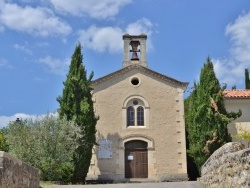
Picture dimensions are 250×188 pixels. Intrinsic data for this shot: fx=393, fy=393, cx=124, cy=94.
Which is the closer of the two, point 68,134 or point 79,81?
point 68,134

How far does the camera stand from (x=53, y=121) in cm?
2181

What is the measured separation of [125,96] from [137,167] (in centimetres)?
508

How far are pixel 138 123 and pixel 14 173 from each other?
64.5 ft

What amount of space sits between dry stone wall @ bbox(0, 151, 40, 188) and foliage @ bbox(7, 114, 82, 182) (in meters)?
9.31

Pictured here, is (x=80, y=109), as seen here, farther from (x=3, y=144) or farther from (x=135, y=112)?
(x=3, y=144)

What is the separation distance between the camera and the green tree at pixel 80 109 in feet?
79.0

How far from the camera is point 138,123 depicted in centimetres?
2788

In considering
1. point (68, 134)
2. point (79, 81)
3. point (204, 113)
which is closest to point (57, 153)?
point (68, 134)

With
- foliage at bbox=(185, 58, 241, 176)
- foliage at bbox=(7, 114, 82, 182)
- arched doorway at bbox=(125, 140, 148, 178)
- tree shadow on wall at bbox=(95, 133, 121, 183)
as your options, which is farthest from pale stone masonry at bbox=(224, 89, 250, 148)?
foliage at bbox=(7, 114, 82, 182)

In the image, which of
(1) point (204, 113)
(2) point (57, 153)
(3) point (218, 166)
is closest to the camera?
(3) point (218, 166)

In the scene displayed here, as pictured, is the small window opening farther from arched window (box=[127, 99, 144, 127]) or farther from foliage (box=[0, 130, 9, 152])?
foliage (box=[0, 130, 9, 152])

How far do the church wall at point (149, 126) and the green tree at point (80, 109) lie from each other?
2.12 metres

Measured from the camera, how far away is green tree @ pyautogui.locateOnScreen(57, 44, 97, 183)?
24.1 metres

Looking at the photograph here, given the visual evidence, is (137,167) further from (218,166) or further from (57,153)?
(218,166)
